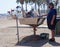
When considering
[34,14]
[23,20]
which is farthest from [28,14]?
[23,20]

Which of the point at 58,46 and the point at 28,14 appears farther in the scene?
the point at 28,14

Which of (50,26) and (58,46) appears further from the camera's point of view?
(50,26)

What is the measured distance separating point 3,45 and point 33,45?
131cm

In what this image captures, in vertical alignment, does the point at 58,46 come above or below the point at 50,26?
below

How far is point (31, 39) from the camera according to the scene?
12.5 metres

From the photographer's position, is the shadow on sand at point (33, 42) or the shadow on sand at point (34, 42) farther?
the shadow on sand at point (33, 42)

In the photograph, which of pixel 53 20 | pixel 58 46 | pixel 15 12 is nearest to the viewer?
pixel 58 46

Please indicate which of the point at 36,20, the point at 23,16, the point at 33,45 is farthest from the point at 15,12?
the point at 33,45

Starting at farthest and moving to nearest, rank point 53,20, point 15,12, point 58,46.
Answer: point 15,12 < point 53,20 < point 58,46

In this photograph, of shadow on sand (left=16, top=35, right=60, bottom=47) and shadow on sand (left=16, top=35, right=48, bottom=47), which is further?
shadow on sand (left=16, top=35, right=48, bottom=47)

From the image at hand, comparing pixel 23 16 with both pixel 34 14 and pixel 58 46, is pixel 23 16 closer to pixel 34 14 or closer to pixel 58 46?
pixel 34 14

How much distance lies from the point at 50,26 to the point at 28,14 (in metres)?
1.75

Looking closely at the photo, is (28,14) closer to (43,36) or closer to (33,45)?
(43,36)

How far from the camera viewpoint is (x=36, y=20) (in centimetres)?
1141
